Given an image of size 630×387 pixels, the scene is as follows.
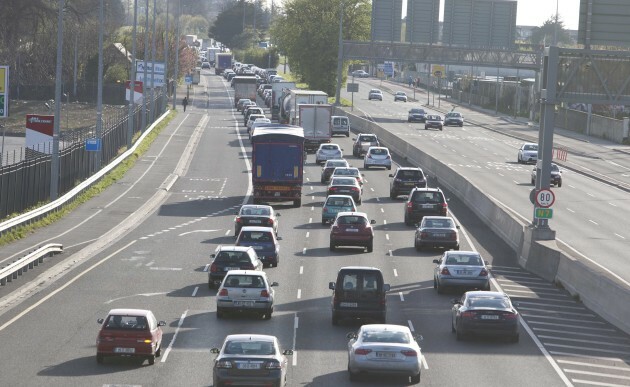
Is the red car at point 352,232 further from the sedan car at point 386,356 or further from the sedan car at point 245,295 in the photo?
the sedan car at point 386,356

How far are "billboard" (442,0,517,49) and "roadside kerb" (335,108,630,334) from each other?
52.8m

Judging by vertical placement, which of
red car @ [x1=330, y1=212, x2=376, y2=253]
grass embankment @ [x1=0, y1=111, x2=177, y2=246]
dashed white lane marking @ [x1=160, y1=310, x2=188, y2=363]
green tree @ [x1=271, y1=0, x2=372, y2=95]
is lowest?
grass embankment @ [x1=0, y1=111, x2=177, y2=246]

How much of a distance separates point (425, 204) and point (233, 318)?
Answer: 23.8 meters

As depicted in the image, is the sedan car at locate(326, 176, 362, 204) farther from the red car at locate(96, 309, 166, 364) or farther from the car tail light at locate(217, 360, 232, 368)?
the car tail light at locate(217, 360, 232, 368)

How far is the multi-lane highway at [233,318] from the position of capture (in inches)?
1043

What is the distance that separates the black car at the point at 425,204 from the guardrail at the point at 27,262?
681 inches

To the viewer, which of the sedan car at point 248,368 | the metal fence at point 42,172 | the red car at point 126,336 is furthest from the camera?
the metal fence at point 42,172

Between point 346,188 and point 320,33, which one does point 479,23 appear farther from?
point 346,188

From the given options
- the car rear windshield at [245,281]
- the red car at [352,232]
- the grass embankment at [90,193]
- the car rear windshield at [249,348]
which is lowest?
the grass embankment at [90,193]

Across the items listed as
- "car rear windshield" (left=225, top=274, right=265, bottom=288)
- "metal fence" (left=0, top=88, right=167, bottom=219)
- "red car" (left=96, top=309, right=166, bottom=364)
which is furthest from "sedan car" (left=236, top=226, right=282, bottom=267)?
"red car" (left=96, top=309, right=166, bottom=364)

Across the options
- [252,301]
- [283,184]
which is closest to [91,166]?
[283,184]

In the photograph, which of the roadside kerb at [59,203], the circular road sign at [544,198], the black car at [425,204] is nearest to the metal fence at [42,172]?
the roadside kerb at [59,203]

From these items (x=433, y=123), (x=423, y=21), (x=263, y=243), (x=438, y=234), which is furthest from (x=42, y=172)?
(x=423, y=21)

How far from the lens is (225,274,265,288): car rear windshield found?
32719 millimetres
